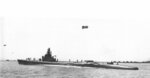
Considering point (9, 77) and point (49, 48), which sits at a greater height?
point (49, 48)

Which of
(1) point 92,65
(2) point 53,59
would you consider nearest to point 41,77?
(1) point 92,65

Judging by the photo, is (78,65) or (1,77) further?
(78,65)

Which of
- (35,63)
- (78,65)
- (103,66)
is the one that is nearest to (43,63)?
(35,63)

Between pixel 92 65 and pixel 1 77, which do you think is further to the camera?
pixel 92 65

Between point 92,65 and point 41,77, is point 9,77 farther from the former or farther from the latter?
point 92,65

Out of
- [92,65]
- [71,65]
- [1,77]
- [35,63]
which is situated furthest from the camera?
[35,63]

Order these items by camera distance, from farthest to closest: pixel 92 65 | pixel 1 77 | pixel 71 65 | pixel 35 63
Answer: pixel 35 63, pixel 71 65, pixel 92 65, pixel 1 77

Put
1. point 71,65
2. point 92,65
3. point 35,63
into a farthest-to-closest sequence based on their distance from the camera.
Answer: point 35,63, point 71,65, point 92,65

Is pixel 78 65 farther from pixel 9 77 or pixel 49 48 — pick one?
pixel 9 77

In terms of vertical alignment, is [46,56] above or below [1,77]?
above
